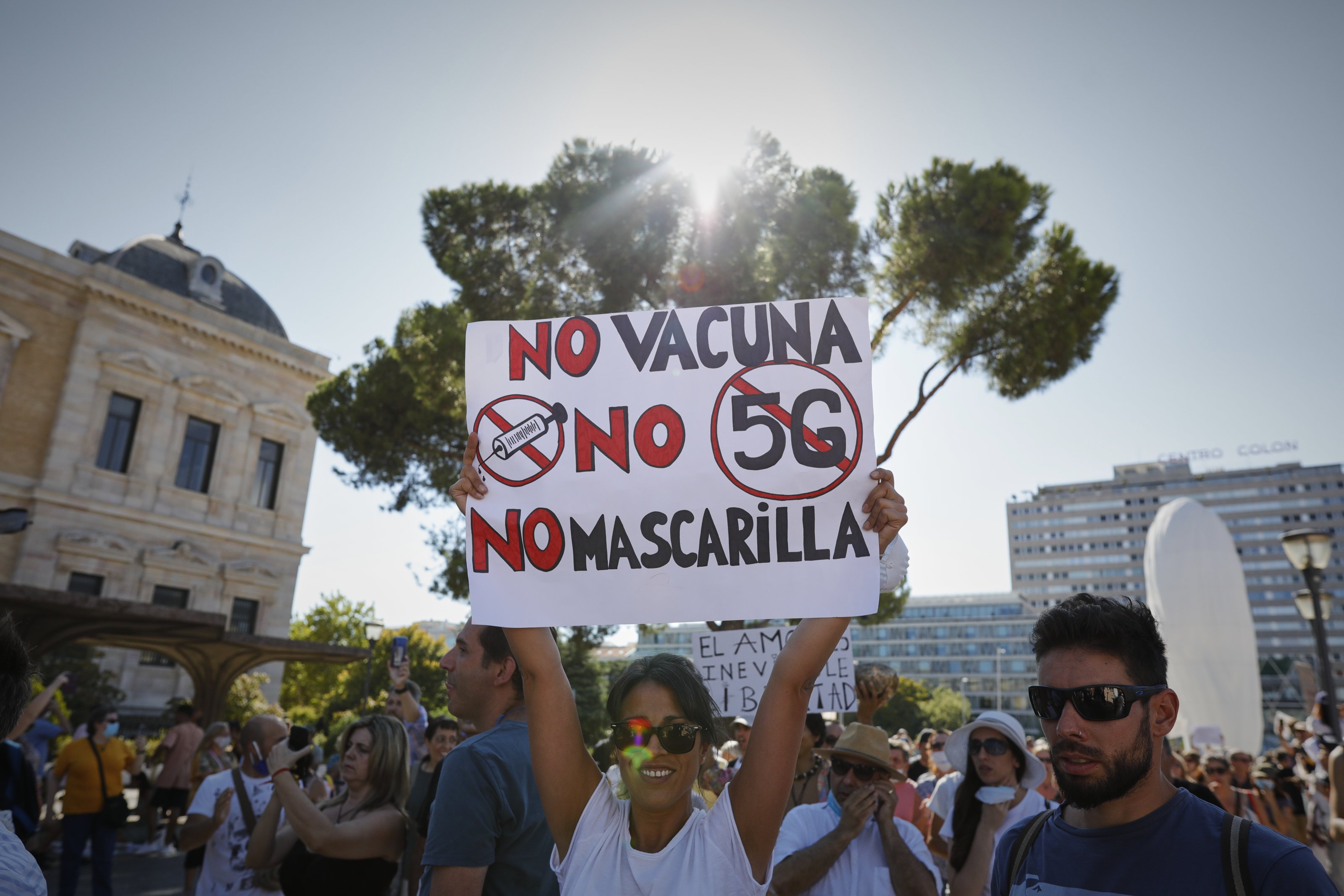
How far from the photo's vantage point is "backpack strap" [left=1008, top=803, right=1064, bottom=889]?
209cm

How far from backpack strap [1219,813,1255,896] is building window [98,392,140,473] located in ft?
97.2

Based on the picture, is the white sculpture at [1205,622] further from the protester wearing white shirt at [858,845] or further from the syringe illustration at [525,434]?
the syringe illustration at [525,434]

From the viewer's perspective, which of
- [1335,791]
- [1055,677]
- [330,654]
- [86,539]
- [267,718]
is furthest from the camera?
[86,539]

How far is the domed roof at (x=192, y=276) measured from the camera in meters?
29.2

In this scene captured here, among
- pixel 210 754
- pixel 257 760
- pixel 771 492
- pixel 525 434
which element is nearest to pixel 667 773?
pixel 771 492

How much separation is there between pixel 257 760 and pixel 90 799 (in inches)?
161

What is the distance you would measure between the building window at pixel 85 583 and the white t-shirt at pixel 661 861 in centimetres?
2719

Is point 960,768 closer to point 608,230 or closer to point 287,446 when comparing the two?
point 608,230

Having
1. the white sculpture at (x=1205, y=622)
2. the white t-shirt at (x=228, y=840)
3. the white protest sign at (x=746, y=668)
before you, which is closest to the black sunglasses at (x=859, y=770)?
the white protest sign at (x=746, y=668)

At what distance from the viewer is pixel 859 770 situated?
11.6ft

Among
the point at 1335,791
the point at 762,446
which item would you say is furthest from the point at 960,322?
the point at 762,446

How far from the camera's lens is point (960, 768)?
3900 mm

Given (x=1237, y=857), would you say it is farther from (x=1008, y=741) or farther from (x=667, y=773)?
(x=1008, y=741)

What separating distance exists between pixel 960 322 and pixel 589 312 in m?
6.32
